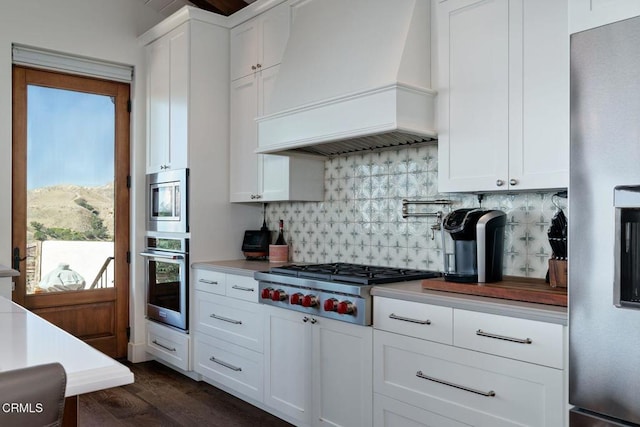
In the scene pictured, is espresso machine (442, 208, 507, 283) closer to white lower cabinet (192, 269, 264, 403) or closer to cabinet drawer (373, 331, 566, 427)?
cabinet drawer (373, 331, 566, 427)

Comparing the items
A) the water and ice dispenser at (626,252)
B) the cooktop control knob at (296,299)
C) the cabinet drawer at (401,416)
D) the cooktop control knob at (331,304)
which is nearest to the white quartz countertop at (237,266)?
the cooktop control knob at (296,299)

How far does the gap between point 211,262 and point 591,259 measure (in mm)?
2829

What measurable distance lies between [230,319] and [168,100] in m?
1.86

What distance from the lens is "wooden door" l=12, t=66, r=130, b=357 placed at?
4047 millimetres

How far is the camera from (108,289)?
175 inches

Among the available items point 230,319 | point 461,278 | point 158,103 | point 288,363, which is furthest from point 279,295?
point 158,103

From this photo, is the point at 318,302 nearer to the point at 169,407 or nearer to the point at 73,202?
the point at 169,407

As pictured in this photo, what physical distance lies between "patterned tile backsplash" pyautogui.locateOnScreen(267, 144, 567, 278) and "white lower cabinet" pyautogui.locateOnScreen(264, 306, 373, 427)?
70 cm

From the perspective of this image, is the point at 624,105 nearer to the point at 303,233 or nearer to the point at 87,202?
the point at 303,233

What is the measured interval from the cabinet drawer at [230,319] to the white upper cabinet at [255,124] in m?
0.77

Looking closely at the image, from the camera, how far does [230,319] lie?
3508 mm

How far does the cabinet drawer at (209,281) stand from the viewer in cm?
362

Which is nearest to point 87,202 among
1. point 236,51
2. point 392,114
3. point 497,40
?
point 236,51

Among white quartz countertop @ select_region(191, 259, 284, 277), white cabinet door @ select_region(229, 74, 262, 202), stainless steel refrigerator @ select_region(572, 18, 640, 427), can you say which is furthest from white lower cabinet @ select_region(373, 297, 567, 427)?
white cabinet door @ select_region(229, 74, 262, 202)
